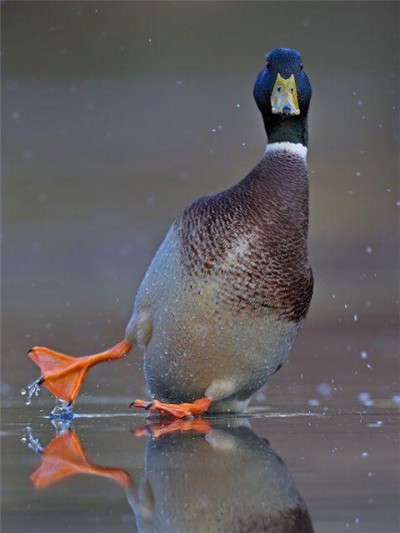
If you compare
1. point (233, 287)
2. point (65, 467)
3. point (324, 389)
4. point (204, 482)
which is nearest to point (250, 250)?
point (233, 287)

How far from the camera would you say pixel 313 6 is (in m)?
13.6

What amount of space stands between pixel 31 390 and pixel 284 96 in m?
1.39

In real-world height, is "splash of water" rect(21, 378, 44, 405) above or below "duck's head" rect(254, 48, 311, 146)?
below

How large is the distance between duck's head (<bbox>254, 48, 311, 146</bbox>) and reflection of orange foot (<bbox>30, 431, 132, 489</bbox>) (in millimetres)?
1461

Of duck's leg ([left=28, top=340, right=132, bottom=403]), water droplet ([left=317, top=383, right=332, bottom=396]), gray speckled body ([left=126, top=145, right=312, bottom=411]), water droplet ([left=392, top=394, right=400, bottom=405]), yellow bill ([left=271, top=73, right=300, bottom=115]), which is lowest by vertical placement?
water droplet ([left=392, top=394, right=400, bottom=405])

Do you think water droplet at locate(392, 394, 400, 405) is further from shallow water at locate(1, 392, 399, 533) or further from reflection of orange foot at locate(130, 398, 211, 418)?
reflection of orange foot at locate(130, 398, 211, 418)

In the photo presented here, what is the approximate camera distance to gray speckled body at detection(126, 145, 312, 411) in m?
5.31

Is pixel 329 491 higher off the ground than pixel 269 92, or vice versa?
pixel 269 92

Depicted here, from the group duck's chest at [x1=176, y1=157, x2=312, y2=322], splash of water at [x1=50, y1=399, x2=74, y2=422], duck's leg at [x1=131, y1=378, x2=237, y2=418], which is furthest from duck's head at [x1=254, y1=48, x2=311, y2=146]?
splash of water at [x1=50, y1=399, x2=74, y2=422]

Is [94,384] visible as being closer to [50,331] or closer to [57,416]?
[57,416]

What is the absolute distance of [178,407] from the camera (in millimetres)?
5367

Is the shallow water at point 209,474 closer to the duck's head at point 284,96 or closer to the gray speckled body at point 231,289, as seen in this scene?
the gray speckled body at point 231,289

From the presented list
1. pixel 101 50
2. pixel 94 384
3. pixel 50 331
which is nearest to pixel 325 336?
pixel 50 331

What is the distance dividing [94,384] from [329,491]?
8.41 ft
